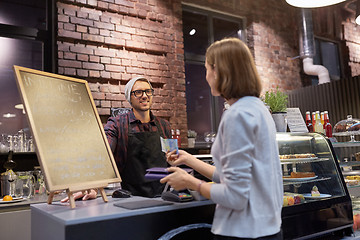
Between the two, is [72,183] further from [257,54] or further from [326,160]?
[257,54]

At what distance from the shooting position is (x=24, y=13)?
424 centimetres

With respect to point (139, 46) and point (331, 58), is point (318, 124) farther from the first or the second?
point (331, 58)

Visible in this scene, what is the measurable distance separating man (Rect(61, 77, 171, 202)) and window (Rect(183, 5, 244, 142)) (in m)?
2.64

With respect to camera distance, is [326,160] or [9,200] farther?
[9,200]

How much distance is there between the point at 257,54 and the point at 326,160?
13.0ft

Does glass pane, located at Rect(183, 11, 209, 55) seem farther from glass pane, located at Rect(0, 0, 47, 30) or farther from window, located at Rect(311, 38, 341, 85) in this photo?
window, located at Rect(311, 38, 341, 85)

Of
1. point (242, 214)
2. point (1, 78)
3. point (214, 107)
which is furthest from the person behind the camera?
point (214, 107)

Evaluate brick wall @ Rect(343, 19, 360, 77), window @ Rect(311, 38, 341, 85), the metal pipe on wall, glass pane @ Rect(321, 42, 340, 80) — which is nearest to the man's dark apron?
the metal pipe on wall

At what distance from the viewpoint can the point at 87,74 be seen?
4215mm

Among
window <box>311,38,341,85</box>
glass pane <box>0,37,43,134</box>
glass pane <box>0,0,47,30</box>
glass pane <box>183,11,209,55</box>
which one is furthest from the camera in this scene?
window <box>311,38,341,85</box>

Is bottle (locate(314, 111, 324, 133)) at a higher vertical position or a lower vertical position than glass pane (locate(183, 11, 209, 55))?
lower

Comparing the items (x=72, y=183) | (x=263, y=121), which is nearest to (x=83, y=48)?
(x=72, y=183)

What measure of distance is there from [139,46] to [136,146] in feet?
7.61

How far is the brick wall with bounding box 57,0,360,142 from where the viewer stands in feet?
13.8
